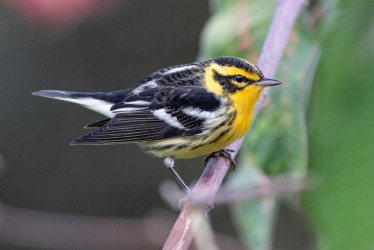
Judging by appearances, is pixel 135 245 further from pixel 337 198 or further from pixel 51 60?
pixel 337 198

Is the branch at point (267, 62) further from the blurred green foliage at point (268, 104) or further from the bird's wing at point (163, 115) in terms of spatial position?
the bird's wing at point (163, 115)

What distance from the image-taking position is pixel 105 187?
6.46m

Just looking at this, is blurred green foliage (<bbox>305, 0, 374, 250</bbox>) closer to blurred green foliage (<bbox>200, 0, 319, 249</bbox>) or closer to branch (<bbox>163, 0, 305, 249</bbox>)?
branch (<bbox>163, 0, 305, 249</bbox>)

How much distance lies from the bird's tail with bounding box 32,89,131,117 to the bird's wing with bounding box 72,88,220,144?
14 centimetres

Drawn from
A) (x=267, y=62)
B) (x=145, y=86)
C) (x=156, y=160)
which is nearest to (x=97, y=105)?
(x=145, y=86)

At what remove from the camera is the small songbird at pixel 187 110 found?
225 centimetres

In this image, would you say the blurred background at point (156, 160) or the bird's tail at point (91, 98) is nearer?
the blurred background at point (156, 160)

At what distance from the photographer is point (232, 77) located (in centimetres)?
235

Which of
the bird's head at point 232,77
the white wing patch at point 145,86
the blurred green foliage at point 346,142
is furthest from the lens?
the white wing patch at point 145,86

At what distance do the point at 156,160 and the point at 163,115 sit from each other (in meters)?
3.99

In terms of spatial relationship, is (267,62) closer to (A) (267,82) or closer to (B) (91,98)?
(A) (267,82)

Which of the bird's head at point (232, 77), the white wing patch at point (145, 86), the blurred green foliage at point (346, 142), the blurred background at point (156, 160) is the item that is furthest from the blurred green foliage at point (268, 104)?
the blurred green foliage at point (346, 142)

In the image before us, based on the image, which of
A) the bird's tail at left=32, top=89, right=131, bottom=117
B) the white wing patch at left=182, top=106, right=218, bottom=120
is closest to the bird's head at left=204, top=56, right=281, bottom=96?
the white wing patch at left=182, top=106, right=218, bottom=120

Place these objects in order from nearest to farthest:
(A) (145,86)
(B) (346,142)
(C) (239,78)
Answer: (B) (346,142) < (C) (239,78) < (A) (145,86)
